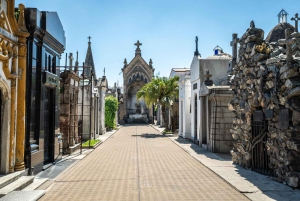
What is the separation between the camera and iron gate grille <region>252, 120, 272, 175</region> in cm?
877

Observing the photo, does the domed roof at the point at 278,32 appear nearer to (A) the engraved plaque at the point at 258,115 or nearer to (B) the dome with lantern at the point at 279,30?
(B) the dome with lantern at the point at 279,30

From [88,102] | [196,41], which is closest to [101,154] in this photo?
[88,102]

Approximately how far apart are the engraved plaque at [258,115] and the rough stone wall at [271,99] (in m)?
0.18

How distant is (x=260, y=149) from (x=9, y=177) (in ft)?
23.2

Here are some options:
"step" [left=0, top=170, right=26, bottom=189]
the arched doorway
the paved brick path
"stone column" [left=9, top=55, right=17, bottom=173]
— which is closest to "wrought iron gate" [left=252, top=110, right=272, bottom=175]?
the paved brick path

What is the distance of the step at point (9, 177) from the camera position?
6689 millimetres

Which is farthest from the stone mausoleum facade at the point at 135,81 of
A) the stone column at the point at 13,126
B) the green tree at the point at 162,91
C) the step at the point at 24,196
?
the step at the point at 24,196

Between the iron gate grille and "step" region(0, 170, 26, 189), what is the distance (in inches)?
266

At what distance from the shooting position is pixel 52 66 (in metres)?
10.5

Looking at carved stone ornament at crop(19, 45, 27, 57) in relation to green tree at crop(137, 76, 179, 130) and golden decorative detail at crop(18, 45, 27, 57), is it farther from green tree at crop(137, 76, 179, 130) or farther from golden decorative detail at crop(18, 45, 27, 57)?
green tree at crop(137, 76, 179, 130)

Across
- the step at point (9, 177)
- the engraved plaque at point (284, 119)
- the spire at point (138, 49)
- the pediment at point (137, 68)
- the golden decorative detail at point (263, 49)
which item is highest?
the spire at point (138, 49)

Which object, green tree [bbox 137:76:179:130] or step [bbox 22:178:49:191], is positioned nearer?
step [bbox 22:178:49:191]

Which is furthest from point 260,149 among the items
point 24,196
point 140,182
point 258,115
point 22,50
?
point 22,50

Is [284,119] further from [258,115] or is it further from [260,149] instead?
[260,149]
